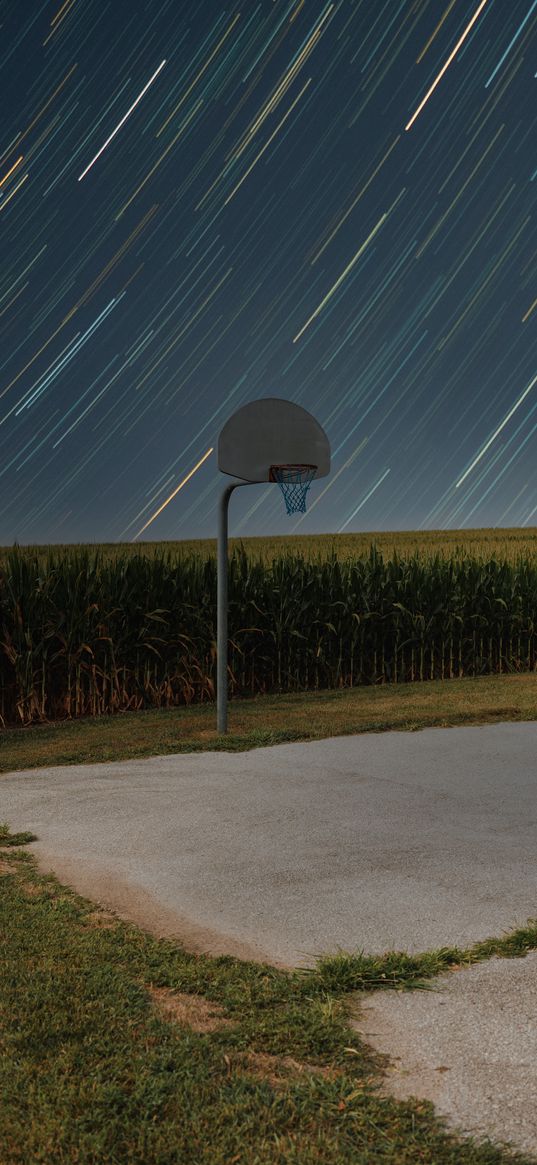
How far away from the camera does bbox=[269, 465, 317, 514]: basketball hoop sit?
9.13 m

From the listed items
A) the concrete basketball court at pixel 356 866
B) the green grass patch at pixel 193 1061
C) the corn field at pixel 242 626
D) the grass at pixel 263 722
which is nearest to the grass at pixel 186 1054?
the green grass patch at pixel 193 1061

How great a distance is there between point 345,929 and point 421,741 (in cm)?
444

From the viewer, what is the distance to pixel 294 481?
9.39 m

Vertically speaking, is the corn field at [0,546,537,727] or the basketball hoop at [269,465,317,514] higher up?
the basketball hoop at [269,465,317,514]

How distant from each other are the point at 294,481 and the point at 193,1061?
6.94 meters

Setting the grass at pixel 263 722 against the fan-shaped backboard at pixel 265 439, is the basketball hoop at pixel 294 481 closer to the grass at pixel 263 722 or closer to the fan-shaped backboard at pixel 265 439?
the fan-shaped backboard at pixel 265 439

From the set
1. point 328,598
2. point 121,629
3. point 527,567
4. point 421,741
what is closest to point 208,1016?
point 421,741

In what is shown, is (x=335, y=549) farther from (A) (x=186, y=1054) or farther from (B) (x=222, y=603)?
(A) (x=186, y=1054)

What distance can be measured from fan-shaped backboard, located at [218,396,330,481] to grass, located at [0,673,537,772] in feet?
7.54

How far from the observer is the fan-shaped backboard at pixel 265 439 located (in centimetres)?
894

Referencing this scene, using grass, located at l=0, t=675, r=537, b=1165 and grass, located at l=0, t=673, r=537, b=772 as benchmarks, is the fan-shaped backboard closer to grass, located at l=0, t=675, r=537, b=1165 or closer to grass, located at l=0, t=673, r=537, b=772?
grass, located at l=0, t=673, r=537, b=772

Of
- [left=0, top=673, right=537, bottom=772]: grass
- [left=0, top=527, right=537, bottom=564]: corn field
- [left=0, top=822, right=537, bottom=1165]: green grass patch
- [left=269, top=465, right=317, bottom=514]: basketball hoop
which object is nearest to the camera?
[left=0, top=822, right=537, bottom=1165]: green grass patch

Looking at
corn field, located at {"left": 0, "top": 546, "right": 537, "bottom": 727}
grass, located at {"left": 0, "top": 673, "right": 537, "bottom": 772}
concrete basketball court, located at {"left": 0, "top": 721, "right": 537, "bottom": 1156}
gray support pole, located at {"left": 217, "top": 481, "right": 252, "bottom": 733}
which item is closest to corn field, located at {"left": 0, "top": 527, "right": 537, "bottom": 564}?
corn field, located at {"left": 0, "top": 546, "right": 537, "bottom": 727}

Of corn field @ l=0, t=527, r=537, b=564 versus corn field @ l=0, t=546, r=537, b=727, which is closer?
corn field @ l=0, t=546, r=537, b=727
